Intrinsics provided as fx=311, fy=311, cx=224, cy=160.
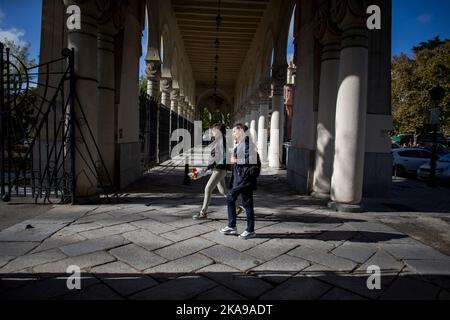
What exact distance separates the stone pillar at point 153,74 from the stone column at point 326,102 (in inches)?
272

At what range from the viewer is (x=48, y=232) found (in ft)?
12.7

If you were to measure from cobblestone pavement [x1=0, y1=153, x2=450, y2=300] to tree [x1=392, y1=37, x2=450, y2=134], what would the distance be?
2431cm

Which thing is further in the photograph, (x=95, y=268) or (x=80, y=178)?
(x=80, y=178)

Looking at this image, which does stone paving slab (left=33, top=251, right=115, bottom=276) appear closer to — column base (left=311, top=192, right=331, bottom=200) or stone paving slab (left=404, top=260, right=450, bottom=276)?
stone paving slab (left=404, top=260, right=450, bottom=276)

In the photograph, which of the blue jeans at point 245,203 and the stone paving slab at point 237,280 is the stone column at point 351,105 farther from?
the stone paving slab at point 237,280

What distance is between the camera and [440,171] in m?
10.4

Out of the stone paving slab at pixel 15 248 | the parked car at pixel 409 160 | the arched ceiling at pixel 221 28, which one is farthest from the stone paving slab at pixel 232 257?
the arched ceiling at pixel 221 28

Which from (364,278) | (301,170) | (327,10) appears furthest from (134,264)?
(327,10)

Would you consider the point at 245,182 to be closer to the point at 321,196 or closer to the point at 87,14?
the point at 321,196

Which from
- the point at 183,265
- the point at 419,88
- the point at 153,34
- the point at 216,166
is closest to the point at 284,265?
the point at 183,265

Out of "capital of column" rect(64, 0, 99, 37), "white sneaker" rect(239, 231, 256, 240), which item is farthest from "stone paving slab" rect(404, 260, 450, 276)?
"capital of column" rect(64, 0, 99, 37)

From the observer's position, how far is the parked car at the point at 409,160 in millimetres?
12198

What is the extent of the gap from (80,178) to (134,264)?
122 inches
